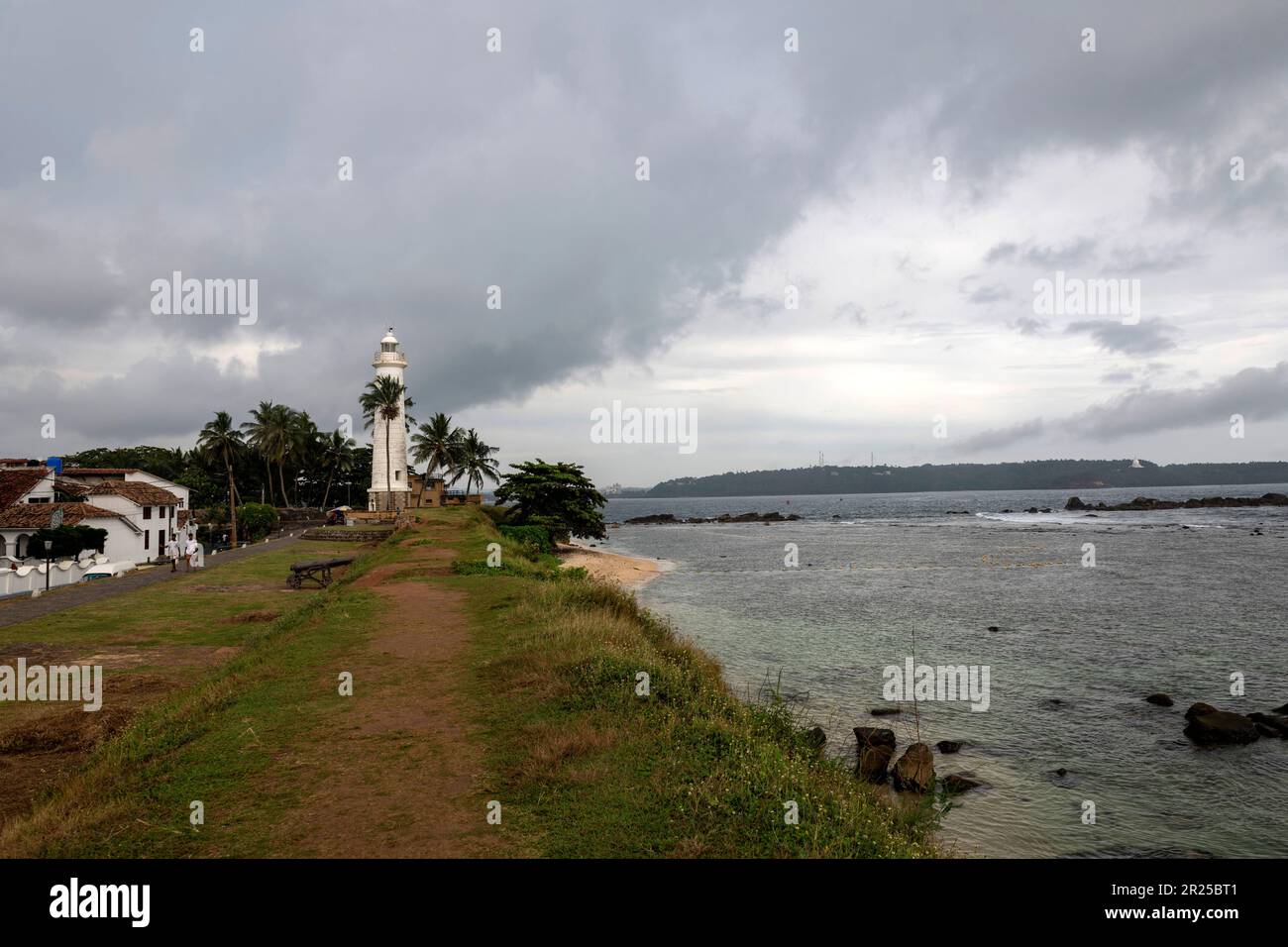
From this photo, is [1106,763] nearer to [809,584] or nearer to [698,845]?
[698,845]

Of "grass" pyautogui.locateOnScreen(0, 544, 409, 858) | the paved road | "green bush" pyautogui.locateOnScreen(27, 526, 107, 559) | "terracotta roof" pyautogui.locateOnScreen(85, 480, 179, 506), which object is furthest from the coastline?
"grass" pyautogui.locateOnScreen(0, 544, 409, 858)

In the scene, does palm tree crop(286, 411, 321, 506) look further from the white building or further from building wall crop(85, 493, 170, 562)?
building wall crop(85, 493, 170, 562)

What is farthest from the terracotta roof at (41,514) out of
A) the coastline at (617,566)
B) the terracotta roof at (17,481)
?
the coastline at (617,566)

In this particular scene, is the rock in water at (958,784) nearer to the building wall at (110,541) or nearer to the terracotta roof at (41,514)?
Answer: the building wall at (110,541)

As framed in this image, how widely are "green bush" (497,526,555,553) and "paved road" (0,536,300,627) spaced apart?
17.0 m

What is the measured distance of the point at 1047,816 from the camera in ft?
42.1

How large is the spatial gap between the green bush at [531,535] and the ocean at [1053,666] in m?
8.76

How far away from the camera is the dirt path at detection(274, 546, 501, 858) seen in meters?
6.92

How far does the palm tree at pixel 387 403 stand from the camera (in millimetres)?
65375

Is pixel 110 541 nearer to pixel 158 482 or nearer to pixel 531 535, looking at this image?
pixel 158 482
